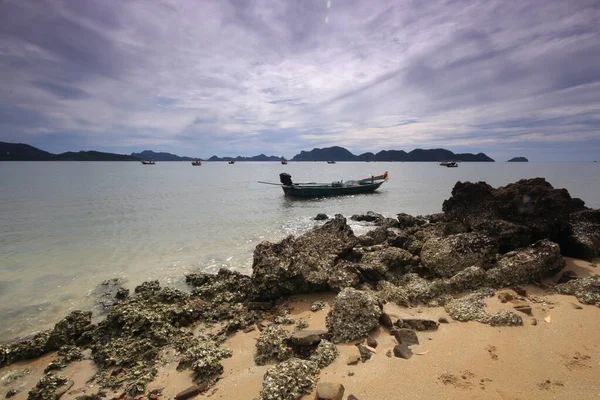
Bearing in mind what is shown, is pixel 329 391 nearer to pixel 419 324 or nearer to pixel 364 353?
pixel 364 353

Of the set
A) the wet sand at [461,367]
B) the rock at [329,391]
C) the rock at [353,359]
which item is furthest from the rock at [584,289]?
the rock at [329,391]

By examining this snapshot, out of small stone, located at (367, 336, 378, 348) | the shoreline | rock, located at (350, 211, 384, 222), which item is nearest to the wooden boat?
rock, located at (350, 211, 384, 222)

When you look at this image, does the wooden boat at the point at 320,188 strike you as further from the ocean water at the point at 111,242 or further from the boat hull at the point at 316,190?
the ocean water at the point at 111,242

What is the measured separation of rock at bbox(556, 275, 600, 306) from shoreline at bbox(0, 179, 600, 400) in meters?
0.03

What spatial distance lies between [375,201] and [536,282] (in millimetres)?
23162

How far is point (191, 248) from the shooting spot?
12.9 m

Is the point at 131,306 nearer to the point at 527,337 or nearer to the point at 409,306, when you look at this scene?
the point at 409,306

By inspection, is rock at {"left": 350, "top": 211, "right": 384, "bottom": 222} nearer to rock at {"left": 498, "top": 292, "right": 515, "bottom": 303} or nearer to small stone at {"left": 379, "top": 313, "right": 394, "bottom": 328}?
rock at {"left": 498, "top": 292, "right": 515, "bottom": 303}

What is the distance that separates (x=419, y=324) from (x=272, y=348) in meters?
2.58

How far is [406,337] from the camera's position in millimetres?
4758

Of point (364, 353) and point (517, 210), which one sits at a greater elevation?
point (517, 210)

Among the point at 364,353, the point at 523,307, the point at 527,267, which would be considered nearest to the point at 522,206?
the point at 527,267

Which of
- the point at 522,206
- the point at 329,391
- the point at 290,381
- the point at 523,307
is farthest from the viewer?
the point at 522,206

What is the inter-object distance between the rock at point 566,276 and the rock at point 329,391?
6.15 meters
